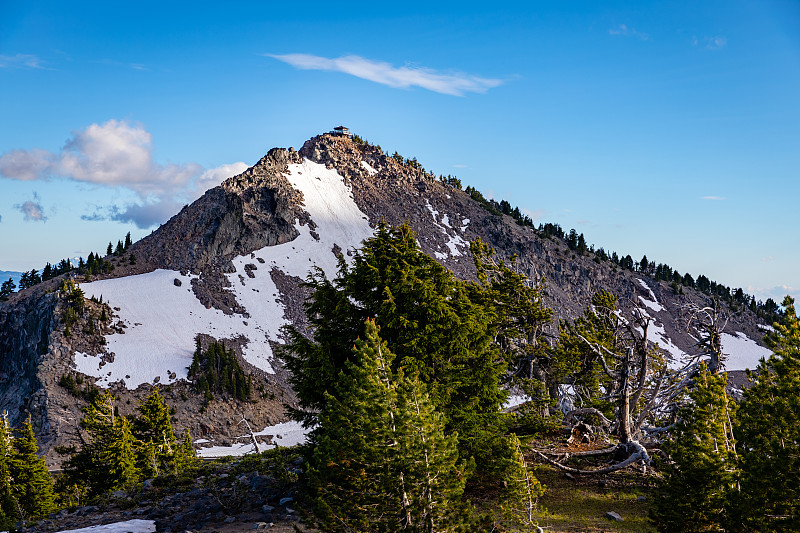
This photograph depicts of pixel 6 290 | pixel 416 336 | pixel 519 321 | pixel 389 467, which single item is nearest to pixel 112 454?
pixel 416 336

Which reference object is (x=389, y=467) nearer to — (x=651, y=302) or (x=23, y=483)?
(x=23, y=483)

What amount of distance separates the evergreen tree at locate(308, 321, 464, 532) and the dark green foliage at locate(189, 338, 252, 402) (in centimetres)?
6824

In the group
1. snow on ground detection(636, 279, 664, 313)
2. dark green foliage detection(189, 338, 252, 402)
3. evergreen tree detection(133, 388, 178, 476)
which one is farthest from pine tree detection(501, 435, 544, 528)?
snow on ground detection(636, 279, 664, 313)

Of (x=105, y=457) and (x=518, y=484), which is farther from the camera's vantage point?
(x=105, y=457)

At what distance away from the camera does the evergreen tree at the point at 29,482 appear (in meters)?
33.1

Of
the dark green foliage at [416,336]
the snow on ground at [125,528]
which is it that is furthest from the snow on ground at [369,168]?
the snow on ground at [125,528]

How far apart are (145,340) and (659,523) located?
81.3 metres

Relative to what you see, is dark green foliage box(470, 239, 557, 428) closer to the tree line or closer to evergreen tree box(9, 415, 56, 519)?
evergreen tree box(9, 415, 56, 519)

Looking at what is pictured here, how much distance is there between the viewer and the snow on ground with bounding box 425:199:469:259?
132375 millimetres

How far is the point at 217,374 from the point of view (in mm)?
81125

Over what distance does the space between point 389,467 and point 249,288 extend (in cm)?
9443

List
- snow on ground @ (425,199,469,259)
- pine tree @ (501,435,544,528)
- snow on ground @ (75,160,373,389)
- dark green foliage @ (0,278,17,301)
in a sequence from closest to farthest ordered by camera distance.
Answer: pine tree @ (501,435,544,528) → snow on ground @ (75,160,373,389) → dark green foliage @ (0,278,17,301) → snow on ground @ (425,199,469,259)

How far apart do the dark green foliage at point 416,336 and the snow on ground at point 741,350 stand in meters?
132

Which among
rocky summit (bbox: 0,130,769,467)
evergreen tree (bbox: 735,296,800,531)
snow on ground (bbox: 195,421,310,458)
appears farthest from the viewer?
rocky summit (bbox: 0,130,769,467)
